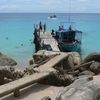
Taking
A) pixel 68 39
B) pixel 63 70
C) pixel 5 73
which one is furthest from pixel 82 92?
pixel 68 39

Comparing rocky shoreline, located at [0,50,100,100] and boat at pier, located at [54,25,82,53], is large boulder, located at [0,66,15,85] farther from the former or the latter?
boat at pier, located at [54,25,82,53]

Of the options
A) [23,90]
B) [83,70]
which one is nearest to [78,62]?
[83,70]

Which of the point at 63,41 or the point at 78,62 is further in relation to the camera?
the point at 63,41

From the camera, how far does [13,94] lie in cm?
938

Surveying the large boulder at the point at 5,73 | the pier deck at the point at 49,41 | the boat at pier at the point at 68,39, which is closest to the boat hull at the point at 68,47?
the boat at pier at the point at 68,39

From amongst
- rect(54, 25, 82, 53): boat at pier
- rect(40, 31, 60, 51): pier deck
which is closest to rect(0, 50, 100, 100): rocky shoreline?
rect(40, 31, 60, 51): pier deck

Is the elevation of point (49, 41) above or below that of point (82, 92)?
below

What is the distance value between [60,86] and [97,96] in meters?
4.46

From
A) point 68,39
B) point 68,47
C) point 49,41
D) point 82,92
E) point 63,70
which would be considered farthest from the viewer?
point 68,39

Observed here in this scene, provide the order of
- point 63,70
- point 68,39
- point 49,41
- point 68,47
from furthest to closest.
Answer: point 68,39 < point 49,41 < point 68,47 < point 63,70

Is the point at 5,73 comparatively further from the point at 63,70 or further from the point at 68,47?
the point at 68,47

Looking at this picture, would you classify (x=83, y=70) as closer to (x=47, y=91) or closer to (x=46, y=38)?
(x=47, y=91)

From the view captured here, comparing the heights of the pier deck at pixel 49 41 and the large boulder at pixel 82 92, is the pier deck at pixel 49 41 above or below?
below

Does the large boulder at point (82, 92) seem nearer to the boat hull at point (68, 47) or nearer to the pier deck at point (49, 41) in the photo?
the pier deck at point (49, 41)
